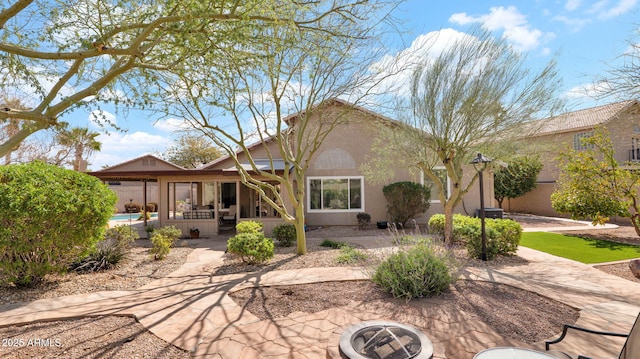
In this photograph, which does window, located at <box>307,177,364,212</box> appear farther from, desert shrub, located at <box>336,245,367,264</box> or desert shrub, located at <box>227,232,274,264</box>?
desert shrub, located at <box>227,232,274,264</box>

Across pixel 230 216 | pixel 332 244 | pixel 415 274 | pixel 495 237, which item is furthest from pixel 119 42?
pixel 230 216

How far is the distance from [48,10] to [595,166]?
51.5 ft

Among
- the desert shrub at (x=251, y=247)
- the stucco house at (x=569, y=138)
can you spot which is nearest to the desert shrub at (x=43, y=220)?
the desert shrub at (x=251, y=247)

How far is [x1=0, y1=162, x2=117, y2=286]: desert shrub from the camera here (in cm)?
579

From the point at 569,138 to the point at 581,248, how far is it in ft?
22.9

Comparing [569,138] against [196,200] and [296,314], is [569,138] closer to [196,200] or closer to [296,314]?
[296,314]

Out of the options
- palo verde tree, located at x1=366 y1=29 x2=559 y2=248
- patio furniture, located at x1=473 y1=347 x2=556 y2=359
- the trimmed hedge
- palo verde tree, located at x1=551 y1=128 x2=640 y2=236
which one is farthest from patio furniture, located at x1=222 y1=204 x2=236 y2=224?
patio furniture, located at x1=473 y1=347 x2=556 y2=359

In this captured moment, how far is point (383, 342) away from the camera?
313 centimetres

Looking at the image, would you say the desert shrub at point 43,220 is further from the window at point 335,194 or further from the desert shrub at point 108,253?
the window at point 335,194

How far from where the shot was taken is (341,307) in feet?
16.4

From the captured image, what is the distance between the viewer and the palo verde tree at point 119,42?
13.9 ft

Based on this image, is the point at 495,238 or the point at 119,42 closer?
the point at 119,42

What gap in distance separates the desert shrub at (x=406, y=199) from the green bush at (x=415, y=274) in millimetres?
9199

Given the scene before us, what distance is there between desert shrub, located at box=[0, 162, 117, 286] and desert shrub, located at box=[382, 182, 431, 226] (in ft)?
38.0
